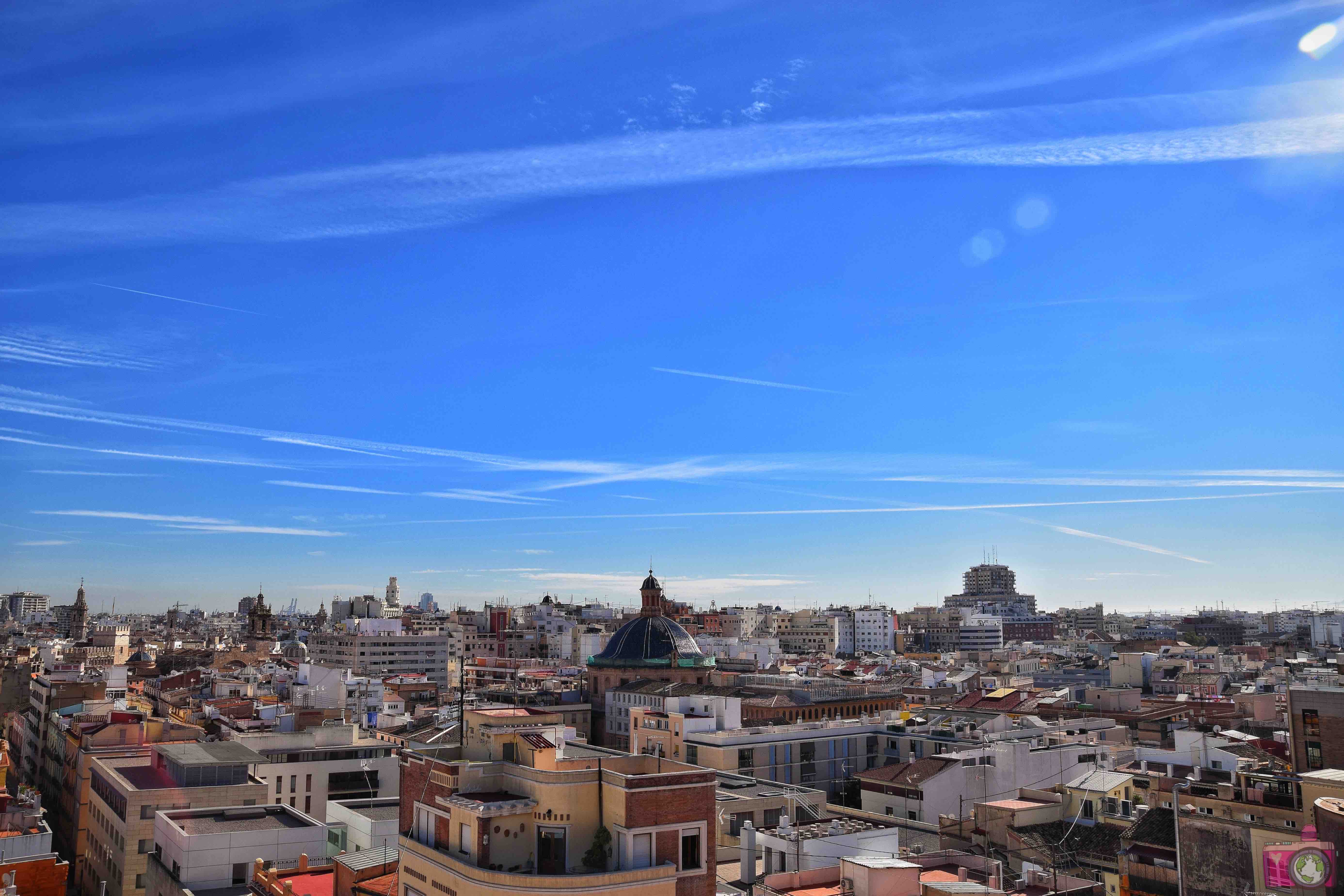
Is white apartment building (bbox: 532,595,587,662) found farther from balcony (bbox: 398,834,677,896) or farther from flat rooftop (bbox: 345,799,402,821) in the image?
balcony (bbox: 398,834,677,896)

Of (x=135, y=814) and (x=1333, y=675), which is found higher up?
(x=1333, y=675)

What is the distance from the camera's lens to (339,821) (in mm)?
43031

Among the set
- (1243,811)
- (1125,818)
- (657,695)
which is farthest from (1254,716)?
(1243,811)

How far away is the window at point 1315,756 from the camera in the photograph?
42.8m

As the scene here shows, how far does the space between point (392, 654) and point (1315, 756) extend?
123 m

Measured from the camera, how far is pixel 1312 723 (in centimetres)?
4328

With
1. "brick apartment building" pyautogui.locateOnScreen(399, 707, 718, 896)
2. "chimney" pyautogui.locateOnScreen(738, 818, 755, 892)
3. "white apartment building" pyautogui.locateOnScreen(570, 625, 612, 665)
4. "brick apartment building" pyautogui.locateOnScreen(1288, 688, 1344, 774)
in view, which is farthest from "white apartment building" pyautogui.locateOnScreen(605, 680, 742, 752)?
"white apartment building" pyautogui.locateOnScreen(570, 625, 612, 665)

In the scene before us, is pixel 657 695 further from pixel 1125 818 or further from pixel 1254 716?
pixel 1125 818

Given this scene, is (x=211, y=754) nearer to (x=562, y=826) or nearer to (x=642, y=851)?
(x=562, y=826)

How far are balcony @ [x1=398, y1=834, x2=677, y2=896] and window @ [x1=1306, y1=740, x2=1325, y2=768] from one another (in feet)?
112

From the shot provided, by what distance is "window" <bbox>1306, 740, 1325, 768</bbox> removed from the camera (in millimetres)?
42750

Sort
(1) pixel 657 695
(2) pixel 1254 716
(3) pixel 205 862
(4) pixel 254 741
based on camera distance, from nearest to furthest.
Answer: (3) pixel 205 862 < (4) pixel 254 741 < (2) pixel 1254 716 < (1) pixel 657 695

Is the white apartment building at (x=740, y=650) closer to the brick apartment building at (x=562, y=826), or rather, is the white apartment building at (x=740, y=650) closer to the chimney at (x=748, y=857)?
the chimney at (x=748, y=857)

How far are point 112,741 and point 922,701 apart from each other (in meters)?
→ 65.3
